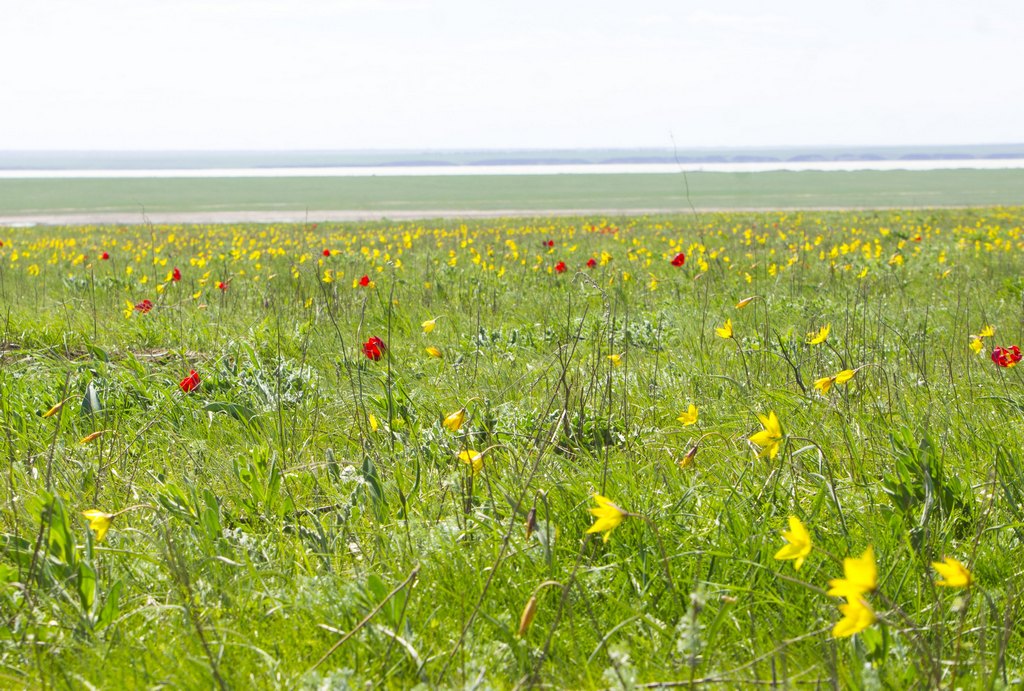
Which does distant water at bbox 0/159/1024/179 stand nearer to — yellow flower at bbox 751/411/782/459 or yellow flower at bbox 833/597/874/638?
yellow flower at bbox 751/411/782/459

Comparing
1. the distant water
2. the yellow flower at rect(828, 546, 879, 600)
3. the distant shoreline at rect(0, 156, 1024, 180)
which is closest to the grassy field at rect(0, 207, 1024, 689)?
the yellow flower at rect(828, 546, 879, 600)

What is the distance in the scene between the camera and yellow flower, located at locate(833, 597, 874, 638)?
4.11ft

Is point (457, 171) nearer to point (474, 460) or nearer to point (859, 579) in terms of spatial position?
point (474, 460)

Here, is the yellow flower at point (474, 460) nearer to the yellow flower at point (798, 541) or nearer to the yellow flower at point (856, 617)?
the yellow flower at point (798, 541)

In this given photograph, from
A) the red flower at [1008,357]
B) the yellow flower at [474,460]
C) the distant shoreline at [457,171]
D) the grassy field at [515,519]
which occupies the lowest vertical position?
the grassy field at [515,519]

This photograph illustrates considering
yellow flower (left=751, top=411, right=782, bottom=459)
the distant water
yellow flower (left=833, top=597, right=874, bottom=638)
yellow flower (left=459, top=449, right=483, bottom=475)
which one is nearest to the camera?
yellow flower (left=833, top=597, right=874, bottom=638)

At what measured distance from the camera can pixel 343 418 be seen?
3.63 meters

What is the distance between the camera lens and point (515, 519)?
2.41 m

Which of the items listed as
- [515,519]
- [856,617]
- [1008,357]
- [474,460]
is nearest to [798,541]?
[856,617]

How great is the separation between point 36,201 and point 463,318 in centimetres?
5366

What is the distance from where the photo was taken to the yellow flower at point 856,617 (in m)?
1.25

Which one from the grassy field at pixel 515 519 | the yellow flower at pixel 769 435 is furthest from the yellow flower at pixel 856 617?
the yellow flower at pixel 769 435

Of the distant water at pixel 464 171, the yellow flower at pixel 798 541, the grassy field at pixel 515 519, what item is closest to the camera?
the yellow flower at pixel 798 541

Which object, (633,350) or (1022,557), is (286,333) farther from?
(1022,557)
